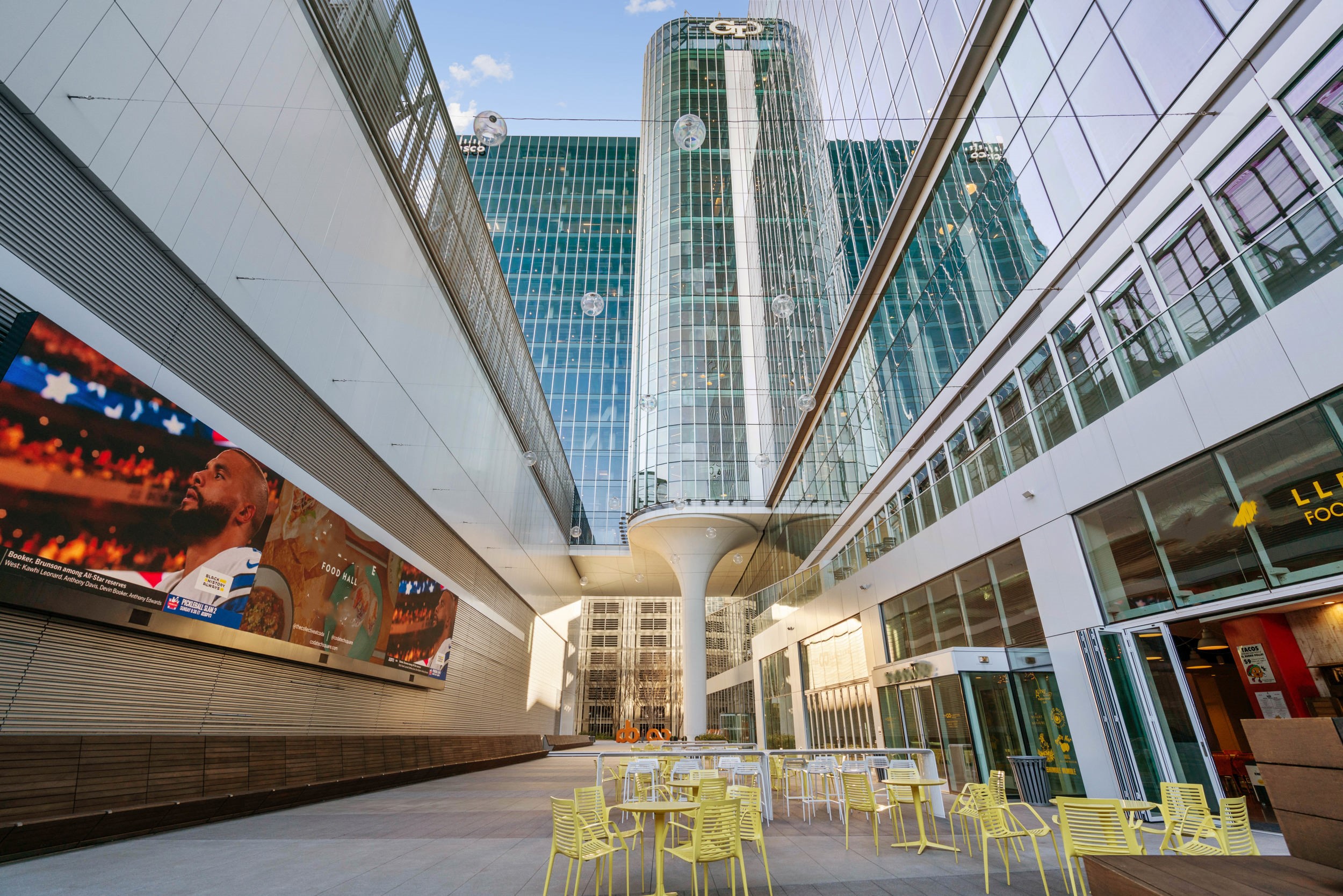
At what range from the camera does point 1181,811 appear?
5.69m

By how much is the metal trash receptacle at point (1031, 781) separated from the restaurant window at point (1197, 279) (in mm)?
6560

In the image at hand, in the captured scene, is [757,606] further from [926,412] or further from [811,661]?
[926,412]

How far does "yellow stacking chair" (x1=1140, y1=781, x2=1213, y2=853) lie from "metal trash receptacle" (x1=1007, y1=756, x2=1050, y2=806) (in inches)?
127

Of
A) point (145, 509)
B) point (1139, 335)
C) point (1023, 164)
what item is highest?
point (1023, 164)

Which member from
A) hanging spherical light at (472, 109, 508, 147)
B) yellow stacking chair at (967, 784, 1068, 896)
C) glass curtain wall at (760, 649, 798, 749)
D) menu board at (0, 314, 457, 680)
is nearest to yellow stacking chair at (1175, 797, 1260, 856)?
yellow stacking chair at (967, 784, 1068, 896)

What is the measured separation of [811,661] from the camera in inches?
910

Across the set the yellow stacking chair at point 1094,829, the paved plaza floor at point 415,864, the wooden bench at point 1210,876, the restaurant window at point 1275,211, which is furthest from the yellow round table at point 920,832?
the restaurant window at point 1275,211

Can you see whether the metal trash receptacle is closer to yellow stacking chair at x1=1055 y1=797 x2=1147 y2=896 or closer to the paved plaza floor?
the paved plaza floor

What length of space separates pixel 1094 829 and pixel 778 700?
24.1m

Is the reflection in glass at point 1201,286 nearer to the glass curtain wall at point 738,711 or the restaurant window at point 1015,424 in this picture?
the restaurant window at point 1015,424

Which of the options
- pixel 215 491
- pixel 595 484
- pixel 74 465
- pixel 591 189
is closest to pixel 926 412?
pixel 215 491

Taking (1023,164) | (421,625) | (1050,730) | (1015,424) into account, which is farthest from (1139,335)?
(421,625)

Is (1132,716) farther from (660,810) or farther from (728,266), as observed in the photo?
(728,266)

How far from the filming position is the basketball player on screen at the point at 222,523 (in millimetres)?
7086
